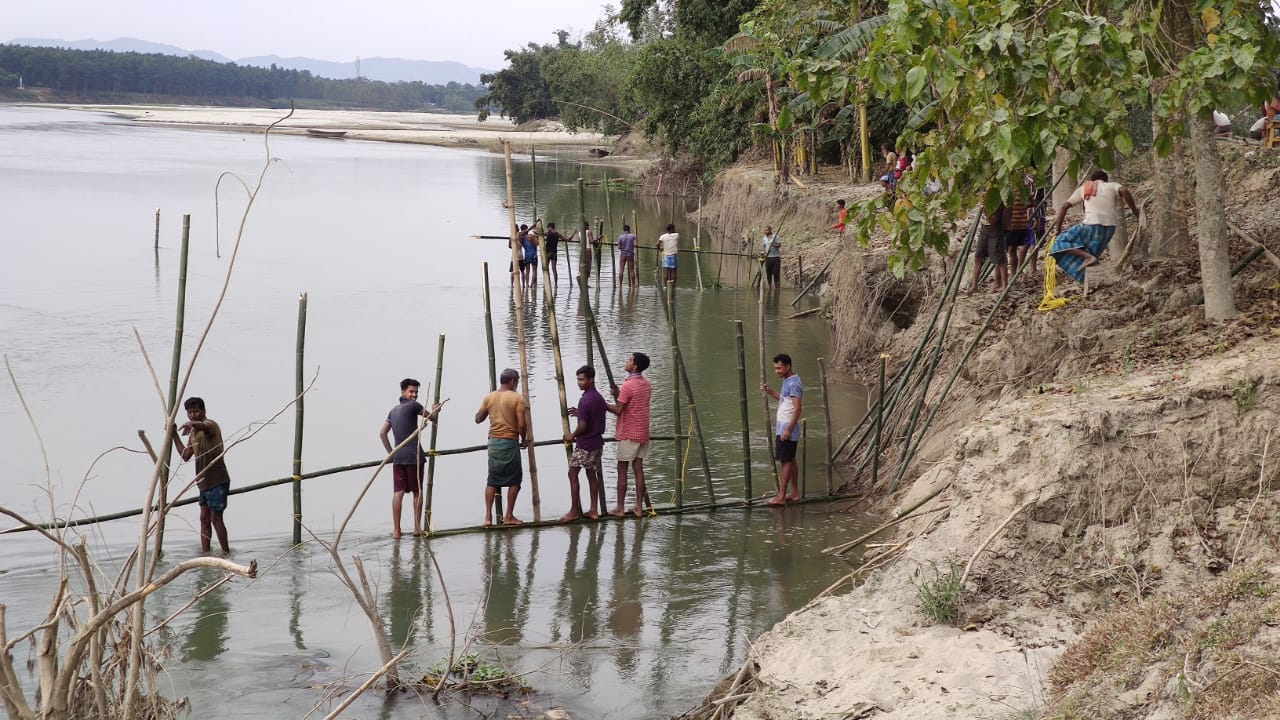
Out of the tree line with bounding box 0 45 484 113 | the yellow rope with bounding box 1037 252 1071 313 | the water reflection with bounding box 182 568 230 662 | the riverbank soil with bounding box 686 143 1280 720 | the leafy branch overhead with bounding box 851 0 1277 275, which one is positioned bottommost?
the water reflection with bounding box 182 568 230 662

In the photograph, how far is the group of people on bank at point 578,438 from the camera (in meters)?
10.1

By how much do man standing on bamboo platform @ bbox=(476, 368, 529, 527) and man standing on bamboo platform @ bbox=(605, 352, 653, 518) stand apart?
2.78 feet

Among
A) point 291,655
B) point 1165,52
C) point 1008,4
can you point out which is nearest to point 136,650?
point 291,655

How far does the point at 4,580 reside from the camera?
9.58m

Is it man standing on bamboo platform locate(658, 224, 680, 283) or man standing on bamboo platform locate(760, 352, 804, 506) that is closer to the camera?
man standing on bamboo platform locate(760, 352, 804, 506)

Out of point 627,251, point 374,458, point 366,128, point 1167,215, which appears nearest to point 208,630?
point 374,458

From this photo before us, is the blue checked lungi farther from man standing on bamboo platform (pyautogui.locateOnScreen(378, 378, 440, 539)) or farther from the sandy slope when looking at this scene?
the sandy slope

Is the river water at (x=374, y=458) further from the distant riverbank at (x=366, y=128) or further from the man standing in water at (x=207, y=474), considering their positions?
the distant riverbank at (x=366, y=128)

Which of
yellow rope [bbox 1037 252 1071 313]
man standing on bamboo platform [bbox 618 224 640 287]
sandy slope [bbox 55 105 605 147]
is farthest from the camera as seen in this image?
sandy slope [bbox 55 105 605 147]

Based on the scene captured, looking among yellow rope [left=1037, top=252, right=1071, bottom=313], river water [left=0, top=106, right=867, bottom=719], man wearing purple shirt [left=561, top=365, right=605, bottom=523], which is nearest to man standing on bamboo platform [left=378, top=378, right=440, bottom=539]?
river water [left=0, top=106, right=867, bottom=719]

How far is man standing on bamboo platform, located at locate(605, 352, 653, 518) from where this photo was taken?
10570 millimetres

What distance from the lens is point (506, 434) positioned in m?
10.2

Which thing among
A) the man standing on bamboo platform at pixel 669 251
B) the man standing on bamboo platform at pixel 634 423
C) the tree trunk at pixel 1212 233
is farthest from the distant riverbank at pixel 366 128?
the tree trunk at pixel 1212 233

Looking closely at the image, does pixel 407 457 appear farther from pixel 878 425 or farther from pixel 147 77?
pixel 147 77
